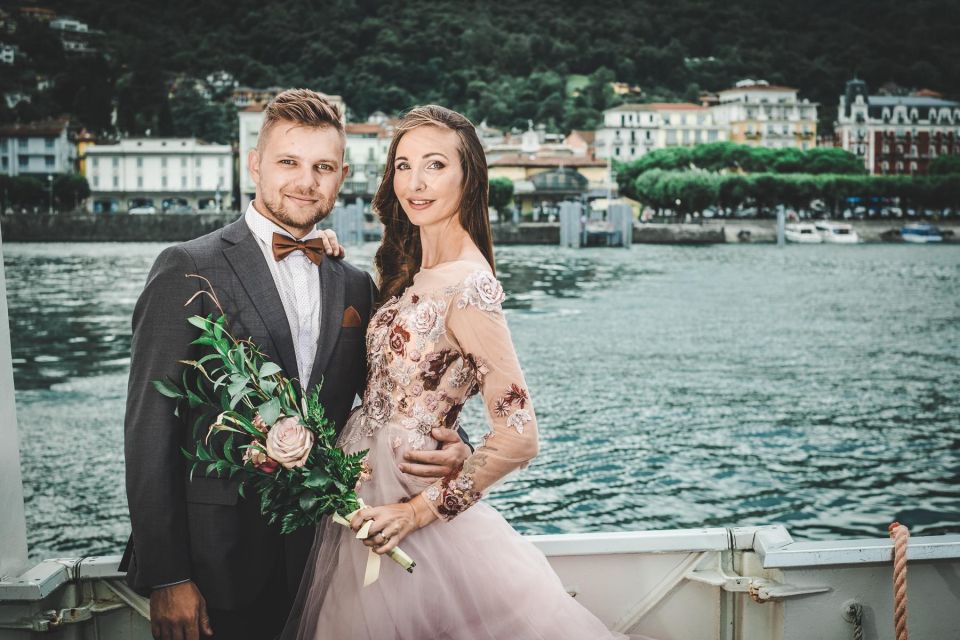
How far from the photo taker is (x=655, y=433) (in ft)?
42.3

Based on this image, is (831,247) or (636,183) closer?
(831,247)

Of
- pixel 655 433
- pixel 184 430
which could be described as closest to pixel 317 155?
pixel 184 430

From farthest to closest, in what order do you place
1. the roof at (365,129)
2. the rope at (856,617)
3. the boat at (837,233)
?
1. the roof at (365,129)
2. the boat at (837,233)
3. the rope at (856,617)

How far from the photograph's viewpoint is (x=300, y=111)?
73.0 inches

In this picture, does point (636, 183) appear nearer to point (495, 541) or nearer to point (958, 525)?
point (958, 525)

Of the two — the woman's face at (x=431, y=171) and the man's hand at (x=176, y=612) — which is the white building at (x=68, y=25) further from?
the man's hand at (x=176, y=612)

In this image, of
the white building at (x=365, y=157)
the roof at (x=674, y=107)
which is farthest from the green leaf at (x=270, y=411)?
the roof at (x=674, y=107)

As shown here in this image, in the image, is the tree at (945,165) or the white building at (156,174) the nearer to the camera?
the white building at (156,174)

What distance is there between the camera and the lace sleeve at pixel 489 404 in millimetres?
1686

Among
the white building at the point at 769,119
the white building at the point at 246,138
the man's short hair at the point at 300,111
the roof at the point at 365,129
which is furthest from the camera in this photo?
the white building at the point at 769,119

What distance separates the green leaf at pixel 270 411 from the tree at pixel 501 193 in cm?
5749

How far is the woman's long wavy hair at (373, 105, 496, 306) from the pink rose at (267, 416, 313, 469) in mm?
440

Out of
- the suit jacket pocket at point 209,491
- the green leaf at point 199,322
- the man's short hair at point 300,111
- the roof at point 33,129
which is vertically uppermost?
the roof at point 33,129

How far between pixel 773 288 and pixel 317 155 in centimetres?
3142
